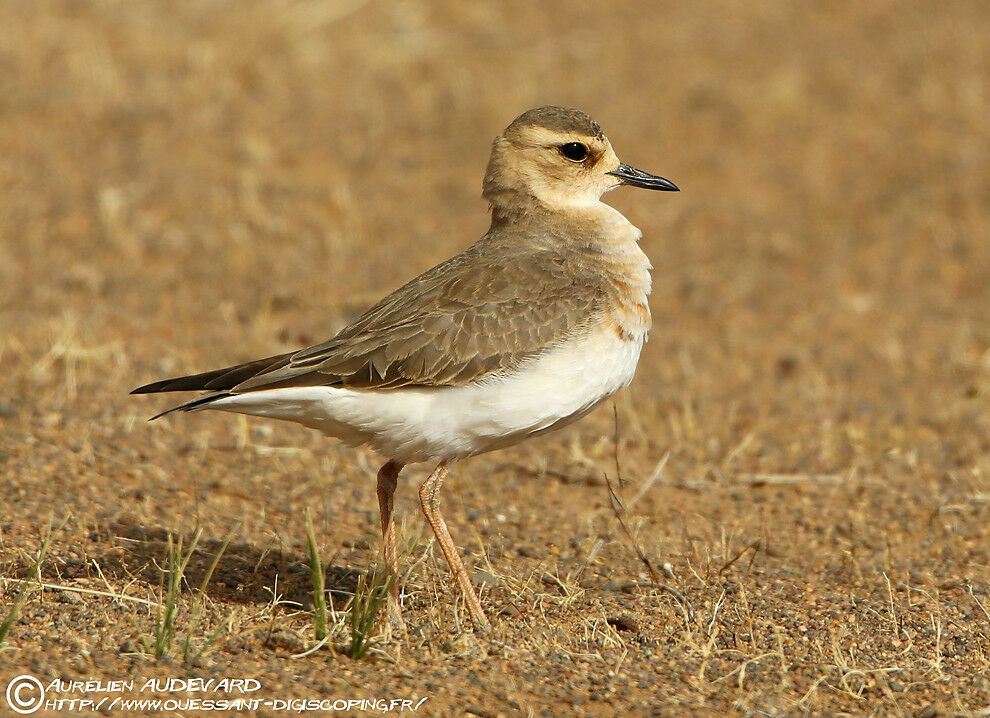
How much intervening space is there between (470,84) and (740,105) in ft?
8.71

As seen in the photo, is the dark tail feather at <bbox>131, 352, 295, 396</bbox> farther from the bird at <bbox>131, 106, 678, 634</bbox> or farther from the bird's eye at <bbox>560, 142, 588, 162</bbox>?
the bird's eye at <bbox>560, 142, 588, 162</bbox>

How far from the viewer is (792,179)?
11977 mm

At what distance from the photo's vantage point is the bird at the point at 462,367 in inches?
205

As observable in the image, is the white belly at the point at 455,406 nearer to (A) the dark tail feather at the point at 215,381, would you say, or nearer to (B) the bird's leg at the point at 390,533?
(A) the dark tail feather at the point at 215,381

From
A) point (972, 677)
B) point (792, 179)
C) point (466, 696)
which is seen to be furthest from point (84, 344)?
point (792, 179)

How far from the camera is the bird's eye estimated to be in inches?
247

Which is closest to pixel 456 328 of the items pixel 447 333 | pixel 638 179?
pixel 447 333

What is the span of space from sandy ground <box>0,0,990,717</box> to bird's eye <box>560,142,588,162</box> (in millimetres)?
1424

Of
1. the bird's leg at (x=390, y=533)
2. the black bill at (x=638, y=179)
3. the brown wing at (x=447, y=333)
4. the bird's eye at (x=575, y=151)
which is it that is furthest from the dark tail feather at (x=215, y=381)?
the black bill at (x=638, y=179)

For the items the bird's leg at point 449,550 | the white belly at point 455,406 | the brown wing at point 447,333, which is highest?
the brown wing at point 447,333

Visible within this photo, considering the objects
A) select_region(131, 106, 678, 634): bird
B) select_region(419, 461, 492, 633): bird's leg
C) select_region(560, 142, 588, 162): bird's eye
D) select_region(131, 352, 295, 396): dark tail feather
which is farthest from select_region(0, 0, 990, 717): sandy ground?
select_region(560, 142, 588, 162): bird's eye

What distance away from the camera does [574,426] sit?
8125 mm

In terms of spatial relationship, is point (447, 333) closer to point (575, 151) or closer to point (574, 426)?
point (575, 151)

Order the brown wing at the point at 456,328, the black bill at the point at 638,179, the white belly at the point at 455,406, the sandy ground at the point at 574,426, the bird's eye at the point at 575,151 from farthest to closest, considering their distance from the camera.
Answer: the black bill at the point at 638,179, the bird's eye at the point at 575,151, the brown wing at the point at 456,328, the white belly at the point at 455,406, the sandy ground at the point at 574,426
